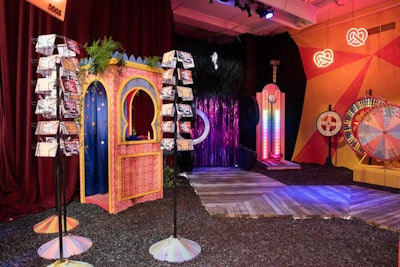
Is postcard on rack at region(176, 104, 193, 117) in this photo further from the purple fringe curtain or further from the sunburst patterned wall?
the sunburst patterned wall

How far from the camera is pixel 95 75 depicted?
3.93 m

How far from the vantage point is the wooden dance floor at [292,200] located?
3781 mm

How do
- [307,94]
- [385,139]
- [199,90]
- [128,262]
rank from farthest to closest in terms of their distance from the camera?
[307,94]
[199,90]
[385,139]
[128,262]

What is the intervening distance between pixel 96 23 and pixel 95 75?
1.55 metres

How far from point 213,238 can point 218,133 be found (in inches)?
176

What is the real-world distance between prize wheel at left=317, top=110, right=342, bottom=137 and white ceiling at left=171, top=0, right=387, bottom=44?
227 centimetres

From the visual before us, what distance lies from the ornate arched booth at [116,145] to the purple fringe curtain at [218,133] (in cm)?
290

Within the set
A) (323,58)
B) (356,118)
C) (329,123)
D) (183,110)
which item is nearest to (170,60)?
(183,110)

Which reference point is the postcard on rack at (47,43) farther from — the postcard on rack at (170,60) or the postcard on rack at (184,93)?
the postcard on rack at (184,93)

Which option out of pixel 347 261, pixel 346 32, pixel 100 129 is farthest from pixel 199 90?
pixel 347 261

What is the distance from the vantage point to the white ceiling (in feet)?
22.1

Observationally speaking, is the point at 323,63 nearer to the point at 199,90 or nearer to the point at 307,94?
the point at 307,94

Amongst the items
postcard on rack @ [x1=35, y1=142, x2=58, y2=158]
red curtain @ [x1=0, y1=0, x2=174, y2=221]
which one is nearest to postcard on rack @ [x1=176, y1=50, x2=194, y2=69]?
postcard on rack @ [x1=35, y1=142, x2=58, y2=158]

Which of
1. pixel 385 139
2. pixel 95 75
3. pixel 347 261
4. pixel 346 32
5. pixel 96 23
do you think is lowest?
pixel 347 261
